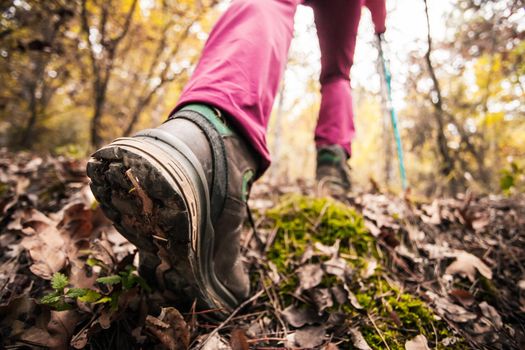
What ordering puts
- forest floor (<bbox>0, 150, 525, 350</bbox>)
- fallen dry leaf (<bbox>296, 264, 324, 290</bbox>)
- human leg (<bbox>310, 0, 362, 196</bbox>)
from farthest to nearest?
human leg (<bbox>310, 0, 362, 196</bbox>) < fallen dry leaf (<bbox>296, 264, 324, 290</bbox>) < forest floor (<bbox>0, 150, 525, 350</bbox>)

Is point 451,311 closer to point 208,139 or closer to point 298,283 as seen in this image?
point 298,283

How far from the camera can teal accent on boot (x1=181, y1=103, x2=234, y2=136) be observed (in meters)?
0.83

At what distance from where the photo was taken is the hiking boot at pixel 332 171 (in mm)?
1685

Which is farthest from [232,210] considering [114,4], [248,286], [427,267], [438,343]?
[114,4]

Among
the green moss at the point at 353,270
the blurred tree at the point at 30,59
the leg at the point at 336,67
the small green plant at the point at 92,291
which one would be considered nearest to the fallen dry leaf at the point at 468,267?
the green moss at the point at 353,270

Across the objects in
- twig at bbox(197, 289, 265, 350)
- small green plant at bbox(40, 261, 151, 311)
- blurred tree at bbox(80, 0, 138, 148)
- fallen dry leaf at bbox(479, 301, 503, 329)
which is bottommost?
fallen dry leaf at bbox(479, 301, 503, 329)

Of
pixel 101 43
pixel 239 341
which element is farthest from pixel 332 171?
pixel 101 43

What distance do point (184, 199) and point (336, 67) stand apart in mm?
1362

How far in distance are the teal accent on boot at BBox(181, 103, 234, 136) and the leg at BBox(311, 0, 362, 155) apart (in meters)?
0.99

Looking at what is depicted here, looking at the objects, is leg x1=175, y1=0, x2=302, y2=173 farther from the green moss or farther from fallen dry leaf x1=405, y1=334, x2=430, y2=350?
fallen dry leaf x1=405, y1=334, x2=430, y2=350

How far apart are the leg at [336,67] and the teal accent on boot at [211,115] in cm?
99

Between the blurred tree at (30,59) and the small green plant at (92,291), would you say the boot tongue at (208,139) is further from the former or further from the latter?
the blurred tree at (30,59)

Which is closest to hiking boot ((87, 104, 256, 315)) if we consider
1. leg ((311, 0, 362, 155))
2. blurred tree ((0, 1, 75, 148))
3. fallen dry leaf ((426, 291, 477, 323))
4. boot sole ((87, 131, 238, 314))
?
boot sole ((87, 131, 238, 314))

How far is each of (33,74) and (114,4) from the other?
7.40 ft
